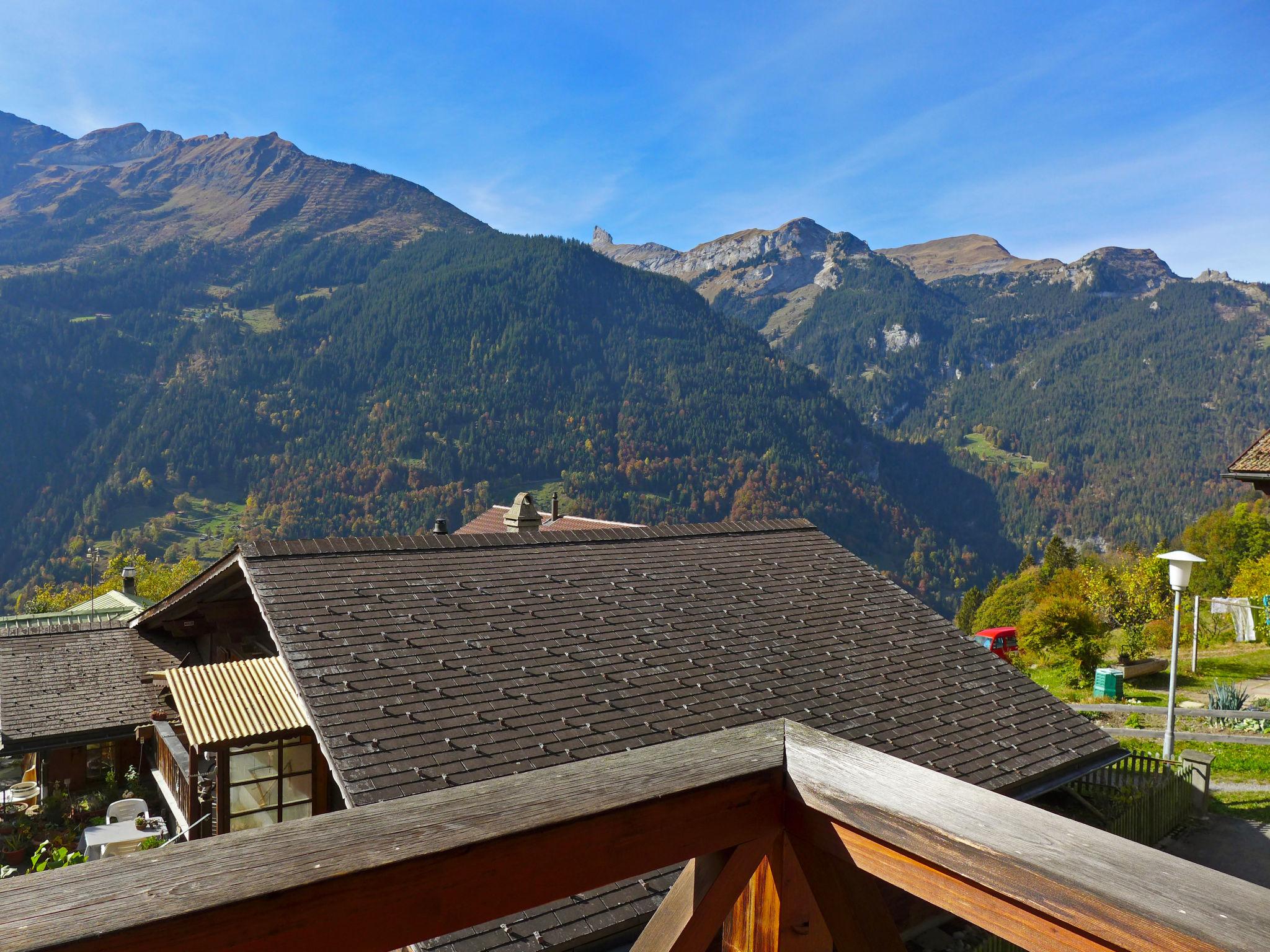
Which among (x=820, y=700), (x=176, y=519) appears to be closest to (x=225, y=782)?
(x=820, y=700)

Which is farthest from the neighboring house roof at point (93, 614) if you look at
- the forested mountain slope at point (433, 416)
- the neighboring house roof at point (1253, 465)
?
the forested mountain slope at point (433, 416)

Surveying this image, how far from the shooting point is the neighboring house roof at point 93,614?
23250 mm

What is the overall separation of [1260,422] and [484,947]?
235477 millimetres

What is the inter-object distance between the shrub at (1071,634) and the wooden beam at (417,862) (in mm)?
25459

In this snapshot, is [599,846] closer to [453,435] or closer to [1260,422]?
[453,435]

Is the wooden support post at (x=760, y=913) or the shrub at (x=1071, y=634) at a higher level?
the wooden support post at (x=760, y=913)

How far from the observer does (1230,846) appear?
1203 cm

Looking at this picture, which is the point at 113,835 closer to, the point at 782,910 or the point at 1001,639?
the point at 782,910

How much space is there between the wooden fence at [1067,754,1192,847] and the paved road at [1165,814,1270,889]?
0.27 m

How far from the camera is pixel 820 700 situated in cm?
860

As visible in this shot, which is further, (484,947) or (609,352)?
(609,352)

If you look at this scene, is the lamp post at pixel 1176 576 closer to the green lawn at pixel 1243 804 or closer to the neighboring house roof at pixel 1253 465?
the green lawn at pixel 1243 804

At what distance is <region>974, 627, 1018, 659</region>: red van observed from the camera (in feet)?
114

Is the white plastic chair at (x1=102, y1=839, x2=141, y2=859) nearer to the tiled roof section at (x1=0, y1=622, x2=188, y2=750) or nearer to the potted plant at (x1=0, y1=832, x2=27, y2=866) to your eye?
the potted plant at (x1=0, y1=832, x2=27, y2=866)
